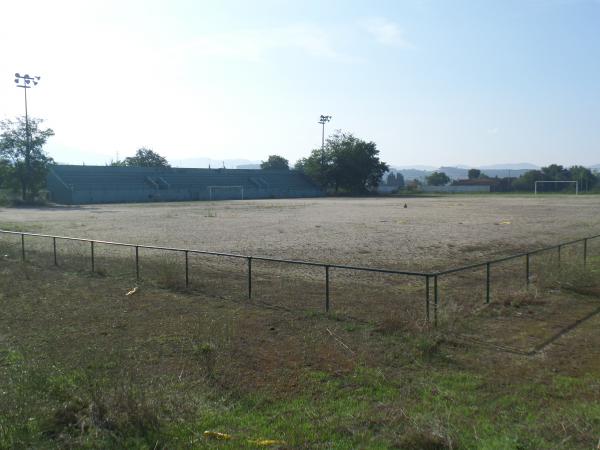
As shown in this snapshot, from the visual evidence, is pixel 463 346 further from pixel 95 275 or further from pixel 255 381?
pixel 95 275

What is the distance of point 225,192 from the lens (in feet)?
350

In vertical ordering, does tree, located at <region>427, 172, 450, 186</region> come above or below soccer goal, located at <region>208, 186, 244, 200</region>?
above

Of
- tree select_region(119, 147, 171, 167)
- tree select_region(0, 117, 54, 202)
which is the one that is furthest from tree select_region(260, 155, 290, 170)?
tree select_region(0, 117, 54, 202)

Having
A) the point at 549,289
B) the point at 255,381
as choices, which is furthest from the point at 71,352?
the point at 549,289

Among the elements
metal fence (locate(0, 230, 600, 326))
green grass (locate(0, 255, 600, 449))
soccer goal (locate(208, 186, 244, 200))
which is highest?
soccer goal (locate(208, 186, 244, 200))

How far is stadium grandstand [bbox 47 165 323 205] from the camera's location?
3433 inches

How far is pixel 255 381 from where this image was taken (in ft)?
23.4

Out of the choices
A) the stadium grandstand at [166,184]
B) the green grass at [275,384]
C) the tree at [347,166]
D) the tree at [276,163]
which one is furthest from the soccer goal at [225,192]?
the green grass at [275,384]

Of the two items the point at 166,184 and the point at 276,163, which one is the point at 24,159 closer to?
the point at 166,184

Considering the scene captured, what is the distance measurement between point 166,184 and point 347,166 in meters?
39.0

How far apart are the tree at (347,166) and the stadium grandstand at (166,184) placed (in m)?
3.82

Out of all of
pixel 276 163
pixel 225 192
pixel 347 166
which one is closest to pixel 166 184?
pixel 225 192

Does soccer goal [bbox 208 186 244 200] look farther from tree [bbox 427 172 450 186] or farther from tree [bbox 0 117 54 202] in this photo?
tree [bbox 427 172 450 186]

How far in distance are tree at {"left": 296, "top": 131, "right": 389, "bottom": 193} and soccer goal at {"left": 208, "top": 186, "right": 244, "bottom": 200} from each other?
20.8m
